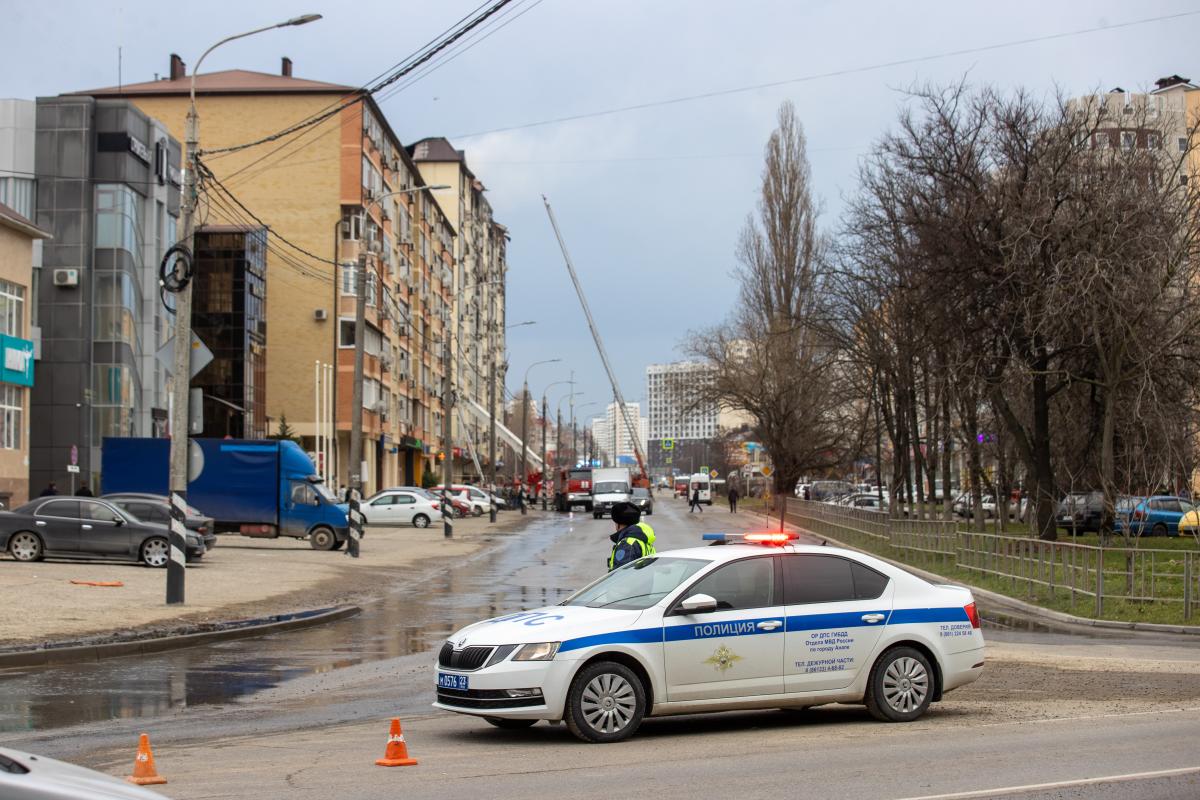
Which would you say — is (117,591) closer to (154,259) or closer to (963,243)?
(963,243)

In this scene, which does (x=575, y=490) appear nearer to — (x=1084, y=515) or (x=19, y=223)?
(x=1084, y=515)

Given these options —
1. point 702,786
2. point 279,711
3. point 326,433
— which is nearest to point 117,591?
point 279,711

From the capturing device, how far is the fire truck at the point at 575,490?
8119 centimetres

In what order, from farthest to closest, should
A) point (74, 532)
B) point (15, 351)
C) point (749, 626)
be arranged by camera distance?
1. point (15, 351)
2. point (74, 532)
3. point (749, 626)

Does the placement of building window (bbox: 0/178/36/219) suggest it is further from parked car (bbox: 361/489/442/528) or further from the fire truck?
the fire truck

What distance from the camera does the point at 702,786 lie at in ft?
26.0

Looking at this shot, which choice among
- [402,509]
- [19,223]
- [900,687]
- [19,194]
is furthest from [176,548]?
[402,509]

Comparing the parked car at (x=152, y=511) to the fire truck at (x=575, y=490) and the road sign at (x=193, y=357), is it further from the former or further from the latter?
the fire truck at (x=575, y=490)

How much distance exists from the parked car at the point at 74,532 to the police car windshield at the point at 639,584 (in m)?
19.0

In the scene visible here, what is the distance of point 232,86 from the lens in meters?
68.2

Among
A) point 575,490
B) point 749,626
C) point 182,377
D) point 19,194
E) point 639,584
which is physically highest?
point 19,194

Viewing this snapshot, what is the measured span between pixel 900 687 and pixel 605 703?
255cm

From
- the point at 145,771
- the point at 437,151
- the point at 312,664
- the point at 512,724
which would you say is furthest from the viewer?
the point at 437,151

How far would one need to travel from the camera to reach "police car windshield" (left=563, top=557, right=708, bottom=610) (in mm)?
10016
